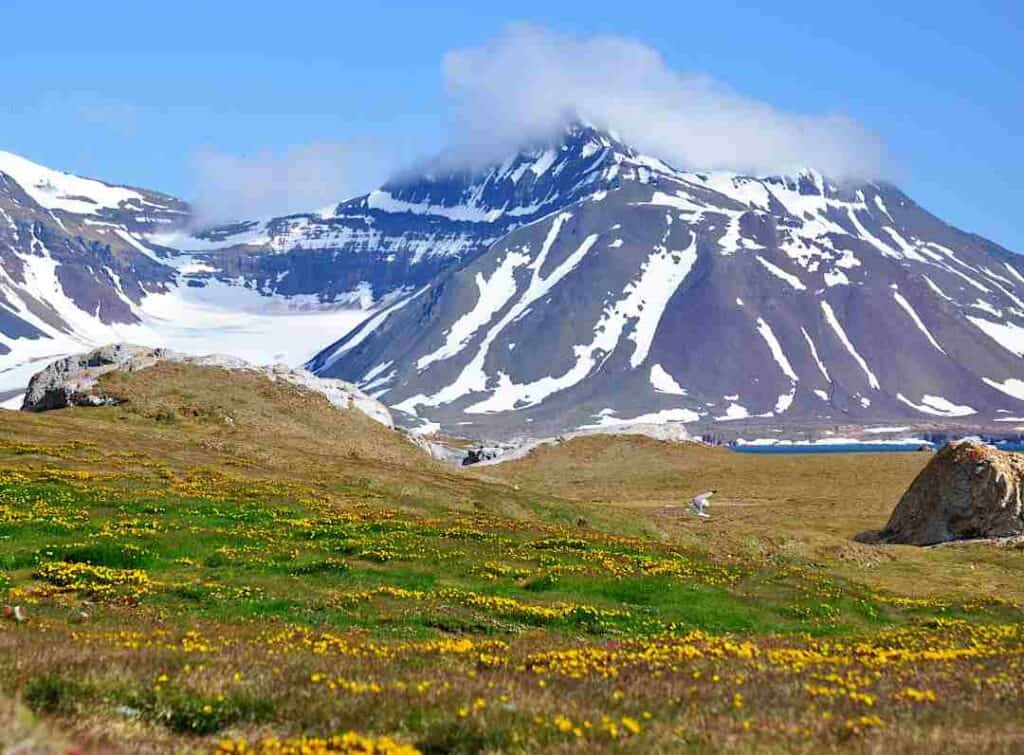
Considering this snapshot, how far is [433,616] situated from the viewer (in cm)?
2477

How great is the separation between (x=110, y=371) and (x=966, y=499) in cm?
6145

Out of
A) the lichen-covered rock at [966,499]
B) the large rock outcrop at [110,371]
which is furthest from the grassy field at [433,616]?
the large rock outcrop at [110,371]

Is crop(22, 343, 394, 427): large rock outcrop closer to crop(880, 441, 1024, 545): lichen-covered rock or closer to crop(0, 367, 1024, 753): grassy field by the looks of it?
crop(0, 367, 1024, 753): grassy field

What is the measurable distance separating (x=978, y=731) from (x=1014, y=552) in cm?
4647

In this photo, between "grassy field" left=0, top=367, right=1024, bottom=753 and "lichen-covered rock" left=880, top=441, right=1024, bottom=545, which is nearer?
"grassy field" left=0, top=367, right=1024, bottom=753

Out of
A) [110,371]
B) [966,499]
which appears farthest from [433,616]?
[110,371]

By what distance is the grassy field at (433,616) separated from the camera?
10844mm

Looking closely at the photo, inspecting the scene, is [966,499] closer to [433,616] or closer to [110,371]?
[433,616]

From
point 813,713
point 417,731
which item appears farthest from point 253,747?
point 813,713

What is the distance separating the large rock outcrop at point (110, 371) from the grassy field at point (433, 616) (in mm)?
9559

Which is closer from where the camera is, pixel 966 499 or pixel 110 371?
pixel 966 499

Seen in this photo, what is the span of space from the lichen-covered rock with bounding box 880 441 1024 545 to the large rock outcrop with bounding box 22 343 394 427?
4663 cm

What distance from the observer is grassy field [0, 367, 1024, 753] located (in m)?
10.8

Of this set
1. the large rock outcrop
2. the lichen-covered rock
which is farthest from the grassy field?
the large rock outcrop
